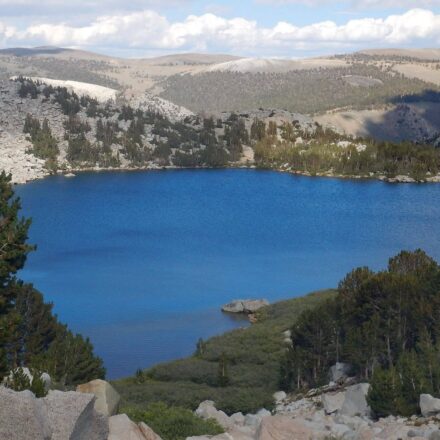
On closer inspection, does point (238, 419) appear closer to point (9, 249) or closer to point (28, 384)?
point (28, 384)

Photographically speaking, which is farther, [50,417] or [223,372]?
[223,372]

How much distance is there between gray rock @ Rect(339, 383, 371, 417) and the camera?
1124 inches

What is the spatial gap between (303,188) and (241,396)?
9950 centimetres

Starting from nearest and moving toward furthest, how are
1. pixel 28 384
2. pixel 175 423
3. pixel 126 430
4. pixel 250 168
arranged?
pixel 126 430 < pixel 28 384 < pixel 175 423 < pixel 250 168

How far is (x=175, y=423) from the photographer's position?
23.2m

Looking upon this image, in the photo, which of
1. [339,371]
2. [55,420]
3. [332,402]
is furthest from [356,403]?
[55,420]

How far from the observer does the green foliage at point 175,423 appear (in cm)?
2270

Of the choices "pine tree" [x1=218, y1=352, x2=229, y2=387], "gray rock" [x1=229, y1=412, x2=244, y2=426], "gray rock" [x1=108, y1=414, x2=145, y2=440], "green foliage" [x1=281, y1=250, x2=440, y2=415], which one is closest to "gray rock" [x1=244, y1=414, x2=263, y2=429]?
"gray rock" [x1=229, y1=412, x2=244, y2=426]

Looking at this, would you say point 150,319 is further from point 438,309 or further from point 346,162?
point 346,162

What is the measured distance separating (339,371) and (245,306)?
21704 mm

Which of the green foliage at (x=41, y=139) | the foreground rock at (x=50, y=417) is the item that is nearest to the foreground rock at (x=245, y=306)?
the foreground rock at (x=50, y=417)

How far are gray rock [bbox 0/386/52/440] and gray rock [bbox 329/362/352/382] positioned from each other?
841 inches

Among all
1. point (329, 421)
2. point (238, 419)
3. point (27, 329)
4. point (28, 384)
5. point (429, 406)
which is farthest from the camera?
point (27, 329)

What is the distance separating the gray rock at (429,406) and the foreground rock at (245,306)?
31.1 m
